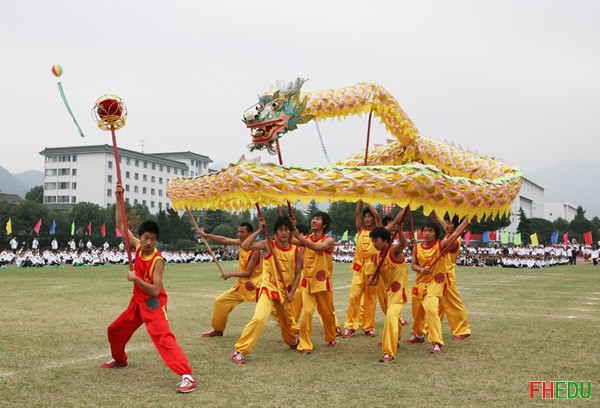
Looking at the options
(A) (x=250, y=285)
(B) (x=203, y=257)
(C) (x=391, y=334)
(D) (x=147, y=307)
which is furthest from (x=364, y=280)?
(B) (x=203, y=257)

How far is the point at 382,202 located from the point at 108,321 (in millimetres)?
6098

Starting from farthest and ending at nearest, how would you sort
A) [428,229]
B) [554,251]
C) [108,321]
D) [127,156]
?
[127,156] < [554,251] < [108,321] < [428,229]

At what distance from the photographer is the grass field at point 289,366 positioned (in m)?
5.50

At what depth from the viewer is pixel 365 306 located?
9.72 metres

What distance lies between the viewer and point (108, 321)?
1043cm

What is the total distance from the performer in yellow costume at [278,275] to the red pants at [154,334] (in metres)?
1.48

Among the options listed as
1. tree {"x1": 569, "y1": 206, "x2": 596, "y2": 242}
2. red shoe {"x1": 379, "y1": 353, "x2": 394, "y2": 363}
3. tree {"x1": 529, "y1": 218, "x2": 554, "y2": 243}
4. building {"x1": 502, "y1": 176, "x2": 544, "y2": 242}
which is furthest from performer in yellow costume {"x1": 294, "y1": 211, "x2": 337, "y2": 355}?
building {"x1": 502, "y1": 176, "x2": 544, "y2": 242}

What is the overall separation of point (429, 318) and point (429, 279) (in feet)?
2.10

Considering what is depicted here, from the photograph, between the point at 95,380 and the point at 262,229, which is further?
the point at 262,229

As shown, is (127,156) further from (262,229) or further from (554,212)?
(554,212)

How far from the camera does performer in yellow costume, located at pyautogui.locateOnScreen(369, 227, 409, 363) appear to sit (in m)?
7.44

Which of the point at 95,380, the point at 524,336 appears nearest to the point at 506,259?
the point at 524,336

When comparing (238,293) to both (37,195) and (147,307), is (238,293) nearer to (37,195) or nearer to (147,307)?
(147,307)

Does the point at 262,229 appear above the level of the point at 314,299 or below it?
above
